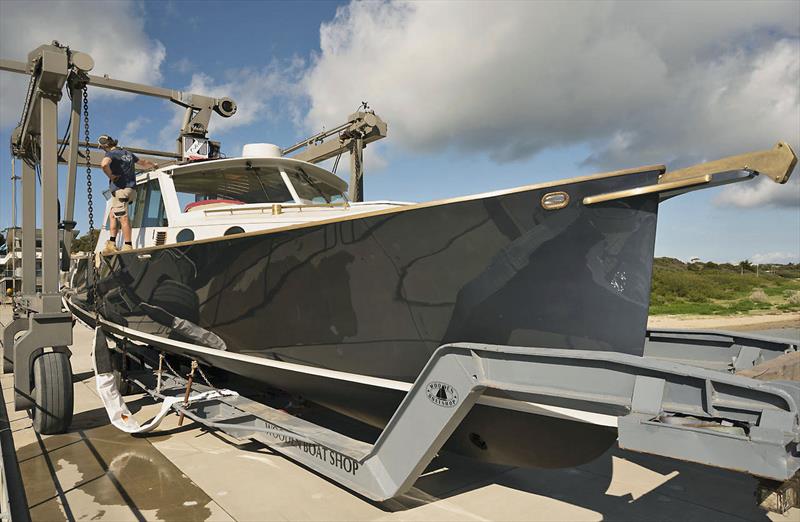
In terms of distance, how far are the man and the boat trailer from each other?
2.60 m

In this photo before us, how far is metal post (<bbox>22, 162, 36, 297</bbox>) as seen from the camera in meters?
5.60

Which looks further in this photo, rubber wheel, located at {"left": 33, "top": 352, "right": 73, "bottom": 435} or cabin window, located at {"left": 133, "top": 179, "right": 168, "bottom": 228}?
cabin window, located at {"left": 133, "top": 179, "right": 168, "bottom": 228}

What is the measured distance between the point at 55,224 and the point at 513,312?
4.20 metres

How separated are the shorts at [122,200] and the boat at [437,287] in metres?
1.01

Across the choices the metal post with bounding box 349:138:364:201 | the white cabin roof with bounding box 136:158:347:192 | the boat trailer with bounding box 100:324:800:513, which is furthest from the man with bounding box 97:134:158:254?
the metal post with bounding box 349:138:364:201

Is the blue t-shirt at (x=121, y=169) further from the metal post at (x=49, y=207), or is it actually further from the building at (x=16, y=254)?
the building at (x=16, y=254)

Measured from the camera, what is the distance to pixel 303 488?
3.19m

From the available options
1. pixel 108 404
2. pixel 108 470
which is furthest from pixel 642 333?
pixel 108 404

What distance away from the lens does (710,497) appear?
3.18 meters

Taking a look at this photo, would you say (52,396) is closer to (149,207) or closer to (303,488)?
(149,207)

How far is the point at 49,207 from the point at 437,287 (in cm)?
379

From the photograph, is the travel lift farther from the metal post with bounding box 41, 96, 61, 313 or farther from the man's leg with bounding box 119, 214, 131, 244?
the man's leg with bounding box 119, 214, 131, 244

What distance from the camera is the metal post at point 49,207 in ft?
14.4

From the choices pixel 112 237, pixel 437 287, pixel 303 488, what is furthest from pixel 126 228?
pixel 437 287
